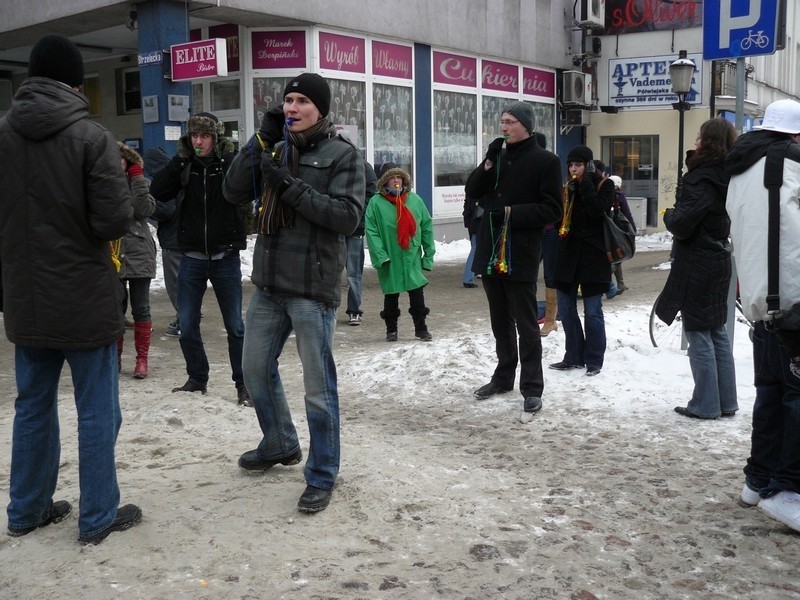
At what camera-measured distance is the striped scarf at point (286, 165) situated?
13.6 feet

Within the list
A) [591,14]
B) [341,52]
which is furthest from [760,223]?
[591,14]

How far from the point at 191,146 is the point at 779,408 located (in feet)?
13.5

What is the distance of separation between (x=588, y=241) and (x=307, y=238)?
3504 millimetres

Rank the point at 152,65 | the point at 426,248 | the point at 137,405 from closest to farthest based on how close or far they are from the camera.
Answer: the point at 137,405 → the point at 426,248 → the point at 152,65

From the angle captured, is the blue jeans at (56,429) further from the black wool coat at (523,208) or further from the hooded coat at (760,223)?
the black wool coat at (523,208)

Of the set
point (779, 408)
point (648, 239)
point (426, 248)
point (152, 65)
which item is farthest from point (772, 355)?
point (648, 239)

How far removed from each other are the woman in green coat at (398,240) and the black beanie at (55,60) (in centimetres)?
524

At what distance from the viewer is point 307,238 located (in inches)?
164

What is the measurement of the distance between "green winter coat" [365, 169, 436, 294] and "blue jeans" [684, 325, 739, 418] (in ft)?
11.3

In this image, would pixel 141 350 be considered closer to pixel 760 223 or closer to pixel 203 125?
pixel 203 125

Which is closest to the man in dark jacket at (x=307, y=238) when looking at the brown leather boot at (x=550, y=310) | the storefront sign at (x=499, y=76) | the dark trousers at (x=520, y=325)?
the dark trousers at (x=520, y=325)

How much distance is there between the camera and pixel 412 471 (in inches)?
190

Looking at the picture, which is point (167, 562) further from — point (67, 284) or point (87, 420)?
point (67, 284)

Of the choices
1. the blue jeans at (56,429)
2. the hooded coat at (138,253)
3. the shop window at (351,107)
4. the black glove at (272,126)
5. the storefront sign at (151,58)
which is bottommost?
the blue jeans at (56,429)
